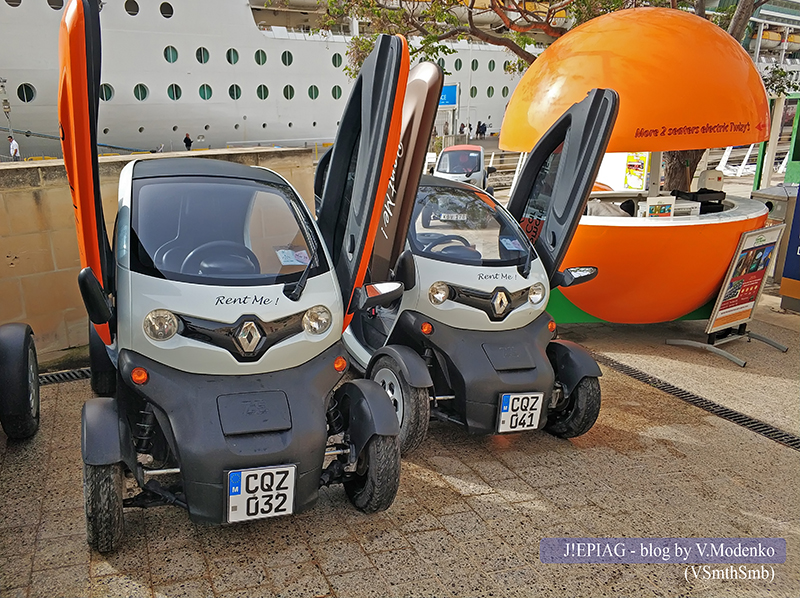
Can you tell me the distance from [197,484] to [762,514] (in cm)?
319

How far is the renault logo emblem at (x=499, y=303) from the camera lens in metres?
4.50

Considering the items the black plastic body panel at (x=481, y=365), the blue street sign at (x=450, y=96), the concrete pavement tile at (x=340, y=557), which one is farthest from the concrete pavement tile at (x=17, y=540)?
the blue street sign at (x=450, y=96)

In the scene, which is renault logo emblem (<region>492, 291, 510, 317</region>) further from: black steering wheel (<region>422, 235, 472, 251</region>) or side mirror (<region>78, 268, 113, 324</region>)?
side mirror (<region>78, 268, 113, 324</region>)

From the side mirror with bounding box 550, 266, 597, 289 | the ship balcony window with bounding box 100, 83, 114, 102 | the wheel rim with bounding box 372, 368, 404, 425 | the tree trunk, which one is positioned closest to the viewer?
the wheel rim with bounding box 372, 368, 404, 425

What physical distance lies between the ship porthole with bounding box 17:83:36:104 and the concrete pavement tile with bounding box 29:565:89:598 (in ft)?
88.7

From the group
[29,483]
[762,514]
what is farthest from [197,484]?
[762,514]

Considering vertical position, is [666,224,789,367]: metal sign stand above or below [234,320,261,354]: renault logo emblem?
below

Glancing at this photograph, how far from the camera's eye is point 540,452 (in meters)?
4.51

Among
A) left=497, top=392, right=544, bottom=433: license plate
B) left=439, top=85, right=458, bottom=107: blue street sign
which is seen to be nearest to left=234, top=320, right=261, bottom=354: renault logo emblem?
left=497, top=392, right=544, bottom=433: license plate

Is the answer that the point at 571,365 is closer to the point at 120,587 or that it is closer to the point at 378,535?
the point at 378,535

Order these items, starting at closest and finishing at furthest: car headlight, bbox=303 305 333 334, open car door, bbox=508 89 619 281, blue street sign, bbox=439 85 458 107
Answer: car headlight, bbox=303 305 333 334
open car door, bbox=508 89 619 281
blue street sign, bbox=439 85 458 107

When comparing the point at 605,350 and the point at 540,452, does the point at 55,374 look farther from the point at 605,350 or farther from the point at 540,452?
the point at 605,350

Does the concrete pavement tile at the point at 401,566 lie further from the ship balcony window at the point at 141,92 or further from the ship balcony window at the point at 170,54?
the ship balcony window at the point at 170,54

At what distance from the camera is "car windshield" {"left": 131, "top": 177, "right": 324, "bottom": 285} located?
3.54m
